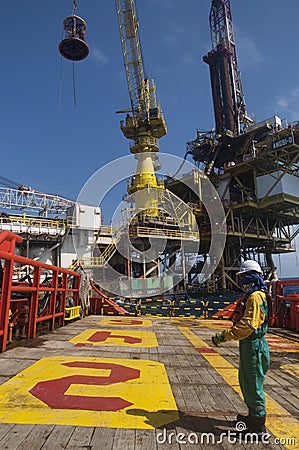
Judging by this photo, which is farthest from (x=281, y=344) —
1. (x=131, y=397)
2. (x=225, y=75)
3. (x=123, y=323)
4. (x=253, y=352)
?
(x=225, y=75)

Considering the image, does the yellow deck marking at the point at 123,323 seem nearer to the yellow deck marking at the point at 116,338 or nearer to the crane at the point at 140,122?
the yellow deck marking at the point at 116,338

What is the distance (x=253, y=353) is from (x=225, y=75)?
47.4 metres

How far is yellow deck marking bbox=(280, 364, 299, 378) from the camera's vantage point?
475 centimetres

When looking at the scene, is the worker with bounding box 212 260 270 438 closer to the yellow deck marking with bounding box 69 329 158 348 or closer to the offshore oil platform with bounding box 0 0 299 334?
the yellow deck marking with bounding box 69 329 158 348

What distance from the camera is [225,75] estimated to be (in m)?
43.3

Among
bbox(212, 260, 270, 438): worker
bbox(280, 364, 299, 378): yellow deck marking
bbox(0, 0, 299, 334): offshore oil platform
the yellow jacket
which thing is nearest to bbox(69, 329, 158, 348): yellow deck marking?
bbox(280, 364, 299, 378): yellow deck marking

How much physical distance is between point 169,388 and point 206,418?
0.89m

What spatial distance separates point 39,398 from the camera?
3256 millimetres

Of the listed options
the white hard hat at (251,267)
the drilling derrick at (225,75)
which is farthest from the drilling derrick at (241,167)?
the white hard hat at (251,267)

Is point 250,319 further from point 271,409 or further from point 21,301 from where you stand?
point 21,301

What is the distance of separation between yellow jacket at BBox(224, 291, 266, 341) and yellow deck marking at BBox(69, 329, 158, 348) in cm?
389

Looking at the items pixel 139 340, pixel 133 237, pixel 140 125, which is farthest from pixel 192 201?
pixel 139 340

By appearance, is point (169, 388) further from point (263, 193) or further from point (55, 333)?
point (263, 193)

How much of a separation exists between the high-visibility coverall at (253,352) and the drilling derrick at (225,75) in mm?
41100
